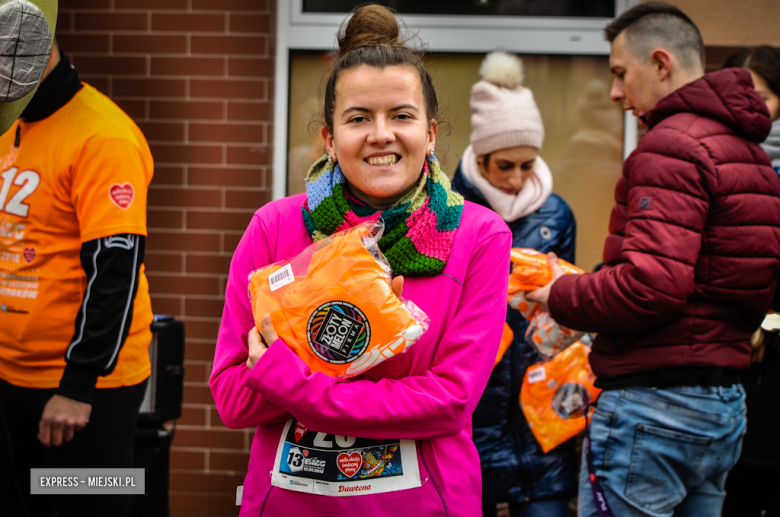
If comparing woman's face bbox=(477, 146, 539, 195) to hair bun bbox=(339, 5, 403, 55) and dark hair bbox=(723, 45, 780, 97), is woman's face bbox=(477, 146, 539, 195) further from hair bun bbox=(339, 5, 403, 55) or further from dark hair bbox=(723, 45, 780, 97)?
hair bun bbox=(339, 5, 403, 55)

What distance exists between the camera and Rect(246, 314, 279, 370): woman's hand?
1.43 meters

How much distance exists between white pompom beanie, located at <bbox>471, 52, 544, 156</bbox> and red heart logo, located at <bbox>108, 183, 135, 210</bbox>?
1536mm

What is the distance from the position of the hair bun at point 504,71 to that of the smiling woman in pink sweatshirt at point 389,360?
1.50 metres

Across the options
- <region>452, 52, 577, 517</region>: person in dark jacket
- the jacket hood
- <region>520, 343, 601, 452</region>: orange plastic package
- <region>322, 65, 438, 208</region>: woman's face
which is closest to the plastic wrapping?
<region>520, 343, 601, 452</region>: orange plastic package

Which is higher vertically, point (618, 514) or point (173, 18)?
point (173, 18)

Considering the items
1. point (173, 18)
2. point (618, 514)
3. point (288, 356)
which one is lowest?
point (618, 514)

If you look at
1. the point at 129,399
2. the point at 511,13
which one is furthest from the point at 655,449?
the point at 511,13

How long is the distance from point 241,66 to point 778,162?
2.74m

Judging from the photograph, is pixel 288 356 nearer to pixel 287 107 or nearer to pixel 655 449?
pixel 655 449

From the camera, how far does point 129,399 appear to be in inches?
98.8

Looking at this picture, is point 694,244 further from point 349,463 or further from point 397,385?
point 349,463

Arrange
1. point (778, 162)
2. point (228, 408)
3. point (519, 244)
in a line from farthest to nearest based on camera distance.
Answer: point (519, 244), point (778, 162), point (228, 408)

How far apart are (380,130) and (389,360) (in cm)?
54

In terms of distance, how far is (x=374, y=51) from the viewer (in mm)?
1648
